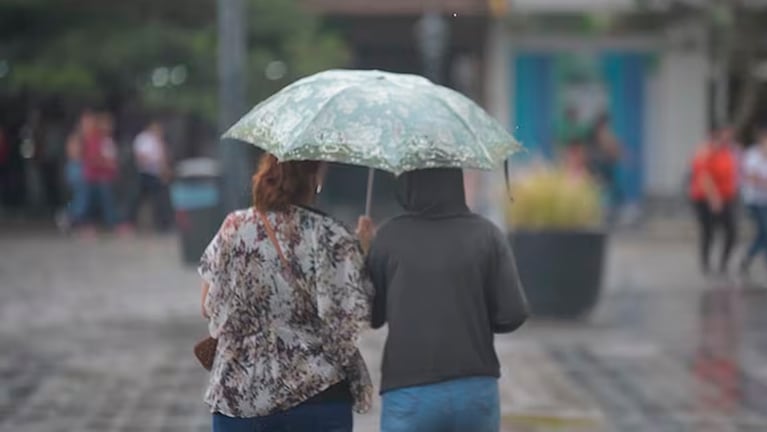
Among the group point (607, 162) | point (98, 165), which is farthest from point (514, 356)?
point (607, 162)

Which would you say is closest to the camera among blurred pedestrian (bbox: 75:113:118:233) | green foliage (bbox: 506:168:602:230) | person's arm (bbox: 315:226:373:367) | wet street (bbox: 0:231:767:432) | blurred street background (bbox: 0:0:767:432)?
person's arm (bbox: 315:226:373:367)

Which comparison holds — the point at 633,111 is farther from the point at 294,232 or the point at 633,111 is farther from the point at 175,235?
the point at 294,232

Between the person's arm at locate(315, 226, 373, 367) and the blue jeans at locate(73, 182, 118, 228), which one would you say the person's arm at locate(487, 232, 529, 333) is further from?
the blue jeans at locate(73, 182, 118, 228)

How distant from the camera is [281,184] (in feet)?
15.4

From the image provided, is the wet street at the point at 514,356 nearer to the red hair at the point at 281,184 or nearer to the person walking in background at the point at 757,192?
the person walking in background at the point at 757,192

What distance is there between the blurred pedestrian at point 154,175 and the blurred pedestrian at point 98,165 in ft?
1.97

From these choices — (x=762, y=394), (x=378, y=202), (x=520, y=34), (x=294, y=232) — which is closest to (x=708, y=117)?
(x=520, y=34)

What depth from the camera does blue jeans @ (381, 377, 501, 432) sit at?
466 cm

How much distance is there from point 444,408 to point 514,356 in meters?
6.49

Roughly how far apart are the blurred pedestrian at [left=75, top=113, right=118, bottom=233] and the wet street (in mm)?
4220

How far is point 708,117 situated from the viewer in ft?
84.0

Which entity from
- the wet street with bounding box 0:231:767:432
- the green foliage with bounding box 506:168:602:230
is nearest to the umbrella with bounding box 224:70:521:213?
the wet street with bounding box 0:231:767:432

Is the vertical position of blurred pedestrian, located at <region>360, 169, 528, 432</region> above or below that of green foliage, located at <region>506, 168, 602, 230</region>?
above

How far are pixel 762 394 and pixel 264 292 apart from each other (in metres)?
5.79
